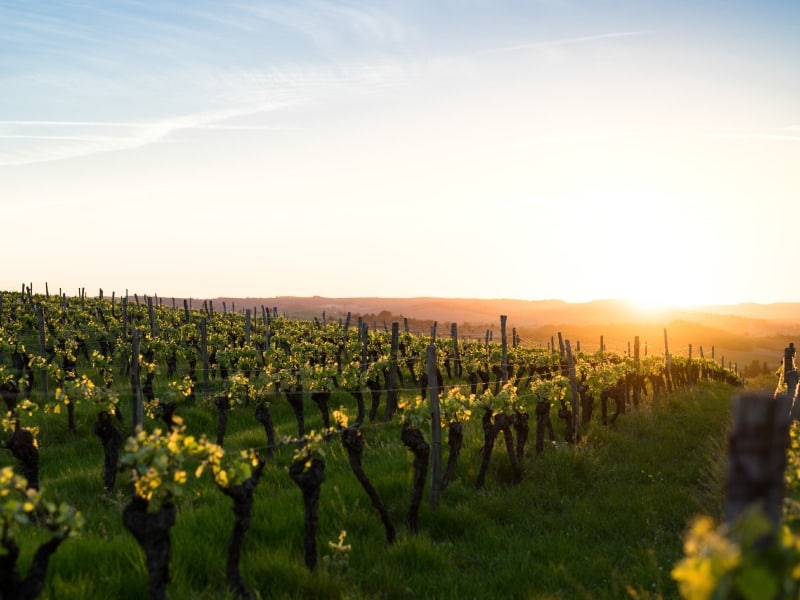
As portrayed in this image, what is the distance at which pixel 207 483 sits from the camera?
1334cm

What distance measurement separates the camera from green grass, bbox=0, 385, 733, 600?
8578 mm

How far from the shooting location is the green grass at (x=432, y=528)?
28.1ft

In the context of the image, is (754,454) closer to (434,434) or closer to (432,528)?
(432,528)

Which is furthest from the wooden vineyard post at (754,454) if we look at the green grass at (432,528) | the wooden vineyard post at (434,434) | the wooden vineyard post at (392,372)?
the wooden vineyard post at (392,372)

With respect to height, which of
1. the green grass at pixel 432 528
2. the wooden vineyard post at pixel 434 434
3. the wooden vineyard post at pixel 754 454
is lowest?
the green grass at pixel 432 528

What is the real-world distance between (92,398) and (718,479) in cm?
1437

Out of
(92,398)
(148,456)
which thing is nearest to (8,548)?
(148,456)

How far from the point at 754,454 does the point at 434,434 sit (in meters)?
10.2

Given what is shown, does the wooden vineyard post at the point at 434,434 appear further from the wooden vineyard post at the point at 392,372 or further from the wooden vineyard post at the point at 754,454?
the wooden vineyard post at the point at 754,454

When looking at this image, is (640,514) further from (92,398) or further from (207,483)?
(92,398)

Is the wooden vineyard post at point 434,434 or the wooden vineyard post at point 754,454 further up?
the wooden vineyard post at point 754,454

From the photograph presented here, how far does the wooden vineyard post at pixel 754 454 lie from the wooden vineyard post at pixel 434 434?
9553 millimetres

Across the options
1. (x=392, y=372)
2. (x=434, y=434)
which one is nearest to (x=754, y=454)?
(x=434, y=434)

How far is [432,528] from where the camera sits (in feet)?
37.8
